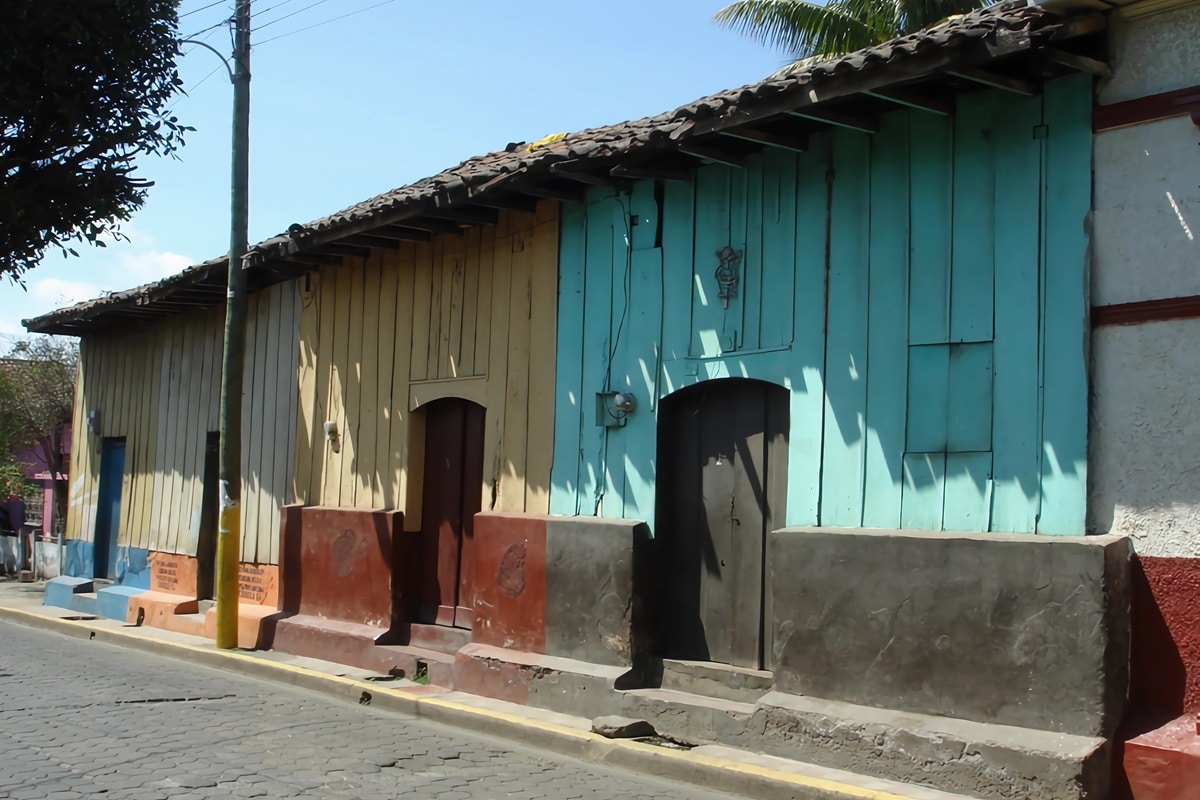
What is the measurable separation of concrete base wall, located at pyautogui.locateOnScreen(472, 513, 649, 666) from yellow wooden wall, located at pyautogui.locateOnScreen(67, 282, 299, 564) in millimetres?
4031

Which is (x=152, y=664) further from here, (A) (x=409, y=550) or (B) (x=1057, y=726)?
(B) (x=1057, y=726)

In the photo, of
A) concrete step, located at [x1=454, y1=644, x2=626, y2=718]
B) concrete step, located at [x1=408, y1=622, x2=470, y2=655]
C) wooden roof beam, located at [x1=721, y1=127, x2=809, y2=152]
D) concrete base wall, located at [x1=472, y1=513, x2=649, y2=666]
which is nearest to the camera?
wooden roof beam, located at [x1=721, y1=127, x2=809, y2=152]

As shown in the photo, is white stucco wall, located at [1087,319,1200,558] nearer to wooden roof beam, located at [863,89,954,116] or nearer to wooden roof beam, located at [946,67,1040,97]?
wooden roof beam, located at [946,67,1040,97]

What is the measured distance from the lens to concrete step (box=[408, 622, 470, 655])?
10.6 metres

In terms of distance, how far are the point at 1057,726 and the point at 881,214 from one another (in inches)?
130

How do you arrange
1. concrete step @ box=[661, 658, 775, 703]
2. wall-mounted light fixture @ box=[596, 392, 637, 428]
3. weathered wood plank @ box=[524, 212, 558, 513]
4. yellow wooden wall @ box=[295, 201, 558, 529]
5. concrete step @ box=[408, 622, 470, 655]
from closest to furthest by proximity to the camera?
concrete step @ box=[661, 658, 775, 703], wall-mounted light fixture @ box=[596, 392, 637, 428], weathered wood plank @ box=[524, 212, 558, 513], yellow wooden wall @ box=[295, 201, 558, 529], concrete step @ box=[408, 622, 470, 655]

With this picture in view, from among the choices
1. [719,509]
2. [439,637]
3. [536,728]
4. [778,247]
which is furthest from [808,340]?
[439,637]

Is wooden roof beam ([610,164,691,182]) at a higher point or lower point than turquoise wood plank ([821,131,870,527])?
higher

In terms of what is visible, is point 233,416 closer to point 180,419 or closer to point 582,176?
point 180,419

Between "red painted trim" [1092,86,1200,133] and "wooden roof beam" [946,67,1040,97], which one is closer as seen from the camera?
"red painted trim" [1092,86,1200,133]

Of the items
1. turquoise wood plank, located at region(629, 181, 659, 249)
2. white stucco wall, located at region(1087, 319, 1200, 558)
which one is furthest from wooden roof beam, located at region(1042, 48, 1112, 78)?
turquoise wood plank, located at region(629, 181, 659, 249)

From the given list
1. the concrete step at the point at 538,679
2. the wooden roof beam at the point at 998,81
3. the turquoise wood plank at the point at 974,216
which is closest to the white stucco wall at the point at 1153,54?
the wooden roof beam at the point at 998,81

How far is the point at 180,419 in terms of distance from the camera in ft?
50.3

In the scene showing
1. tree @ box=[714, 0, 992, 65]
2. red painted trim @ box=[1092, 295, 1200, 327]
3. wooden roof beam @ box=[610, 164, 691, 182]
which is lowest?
red painted trim @ box=[1092, 295, 1200, 327]
